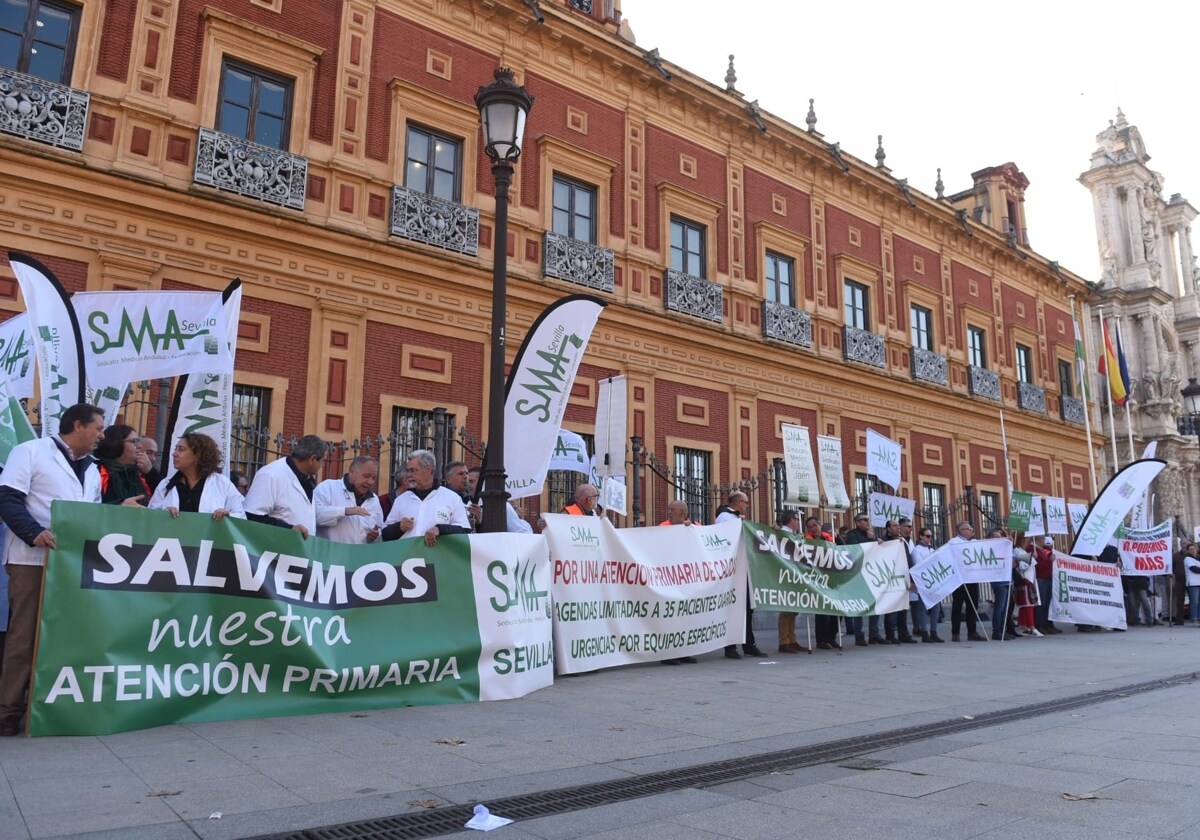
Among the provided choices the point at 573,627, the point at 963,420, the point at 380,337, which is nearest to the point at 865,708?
the point at 573,627

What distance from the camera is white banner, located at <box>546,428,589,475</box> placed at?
12866 millimetres

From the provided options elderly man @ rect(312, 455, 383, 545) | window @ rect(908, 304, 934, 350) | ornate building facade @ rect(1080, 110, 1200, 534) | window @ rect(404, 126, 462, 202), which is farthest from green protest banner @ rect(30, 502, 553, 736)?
ornate building facade @ rect(1080, 110, 1200, 534)

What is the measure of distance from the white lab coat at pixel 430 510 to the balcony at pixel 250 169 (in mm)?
7368

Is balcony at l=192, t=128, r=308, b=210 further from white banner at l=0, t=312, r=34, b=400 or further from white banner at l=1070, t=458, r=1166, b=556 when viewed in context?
white banner at l=1070, t=458, r=1166, b=556

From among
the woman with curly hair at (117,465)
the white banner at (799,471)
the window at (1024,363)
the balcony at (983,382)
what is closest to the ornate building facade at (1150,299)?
the window at (1024,363)

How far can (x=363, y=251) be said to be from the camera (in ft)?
45.7

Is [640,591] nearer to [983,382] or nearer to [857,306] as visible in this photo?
[857,306]

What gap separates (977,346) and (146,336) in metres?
24.2

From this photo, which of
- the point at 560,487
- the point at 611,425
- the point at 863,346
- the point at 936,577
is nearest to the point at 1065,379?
the point at 863,346

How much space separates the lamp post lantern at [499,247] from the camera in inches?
300

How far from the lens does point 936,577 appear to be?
13.3 metres

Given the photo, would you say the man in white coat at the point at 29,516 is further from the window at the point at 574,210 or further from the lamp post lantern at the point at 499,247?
the window at the point at 574,210

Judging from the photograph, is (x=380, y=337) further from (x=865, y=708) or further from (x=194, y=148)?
(x=865, y=708)

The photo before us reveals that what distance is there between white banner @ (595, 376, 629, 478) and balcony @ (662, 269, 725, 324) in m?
5.48
